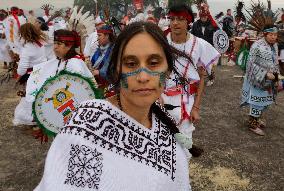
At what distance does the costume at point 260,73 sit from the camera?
6.17 meters

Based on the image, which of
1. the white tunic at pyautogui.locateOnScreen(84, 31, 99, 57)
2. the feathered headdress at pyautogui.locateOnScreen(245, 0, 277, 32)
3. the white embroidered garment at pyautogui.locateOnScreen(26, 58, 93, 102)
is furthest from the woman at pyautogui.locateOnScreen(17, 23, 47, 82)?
the feathered headdress at pyautogui.locateOnScreen(245, 0, 277, 32)

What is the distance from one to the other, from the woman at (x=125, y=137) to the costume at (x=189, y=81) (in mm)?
1997

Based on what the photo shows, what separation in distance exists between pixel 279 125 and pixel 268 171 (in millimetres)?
2243

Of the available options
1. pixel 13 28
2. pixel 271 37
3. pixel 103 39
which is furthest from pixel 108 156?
pixel 13 28

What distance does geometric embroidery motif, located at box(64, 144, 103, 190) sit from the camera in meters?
1.51

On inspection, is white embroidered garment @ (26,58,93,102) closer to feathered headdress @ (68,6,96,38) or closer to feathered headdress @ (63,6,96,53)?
feathered headdress @ (63,6,96,53)

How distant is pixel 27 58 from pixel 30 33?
1.58 ft

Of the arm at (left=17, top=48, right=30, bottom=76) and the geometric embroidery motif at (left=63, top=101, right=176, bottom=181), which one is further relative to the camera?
the arm at (left=17, top=48, right=30, bottom=76)

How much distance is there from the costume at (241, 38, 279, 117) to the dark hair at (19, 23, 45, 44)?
13.1 ft

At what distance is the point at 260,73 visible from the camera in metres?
6.20

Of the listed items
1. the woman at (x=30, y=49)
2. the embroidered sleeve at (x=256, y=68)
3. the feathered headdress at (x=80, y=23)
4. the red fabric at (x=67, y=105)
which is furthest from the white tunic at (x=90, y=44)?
the red fabric at (x=67, y=105)

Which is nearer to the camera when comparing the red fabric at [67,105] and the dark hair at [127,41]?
the dark hair at [127,41]

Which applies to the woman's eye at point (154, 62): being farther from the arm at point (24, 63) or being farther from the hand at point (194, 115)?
the arm at point (24, 63)

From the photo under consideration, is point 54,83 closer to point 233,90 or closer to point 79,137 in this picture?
point 79,137
